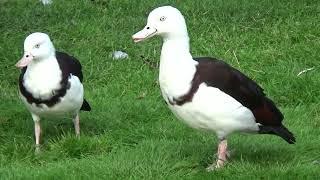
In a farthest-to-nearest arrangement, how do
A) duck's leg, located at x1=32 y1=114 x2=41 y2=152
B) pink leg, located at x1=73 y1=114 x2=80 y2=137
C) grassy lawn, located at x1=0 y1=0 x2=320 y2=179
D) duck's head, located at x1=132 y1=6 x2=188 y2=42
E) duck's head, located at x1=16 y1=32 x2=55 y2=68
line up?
pink leg, located at x1=73 y1=114 x2=80 y2=137 → duck's leg, located at x1=32 y1=114 x2=41 y2=152 → duck's head, located at x1=16 y1=32 x2=55 y2=68 → grassy lawn, located at x1=0 y1=0 x2=320 y2=179 → duck's head, located at x1=132 y1=6 x2=188 y2=42

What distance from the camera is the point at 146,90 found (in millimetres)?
8195

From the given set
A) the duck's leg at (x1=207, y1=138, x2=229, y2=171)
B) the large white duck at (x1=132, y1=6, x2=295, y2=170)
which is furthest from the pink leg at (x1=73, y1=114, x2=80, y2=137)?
the duck's leg at (x1=207, y1=138, x2=229, y2=171)

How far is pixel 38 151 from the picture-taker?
6.39m

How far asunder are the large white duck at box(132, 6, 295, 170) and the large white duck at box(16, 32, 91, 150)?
101 centimetres

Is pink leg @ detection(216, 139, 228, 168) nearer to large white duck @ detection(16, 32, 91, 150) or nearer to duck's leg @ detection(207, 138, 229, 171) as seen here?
duck's leg @ detection(207, 138, 229, 171)

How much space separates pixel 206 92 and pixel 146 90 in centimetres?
276

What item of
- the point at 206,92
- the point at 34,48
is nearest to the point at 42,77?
the point at 34,48

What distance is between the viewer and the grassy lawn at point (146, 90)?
5.90 meters

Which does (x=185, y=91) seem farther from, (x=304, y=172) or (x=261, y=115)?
(x=304, y=172)

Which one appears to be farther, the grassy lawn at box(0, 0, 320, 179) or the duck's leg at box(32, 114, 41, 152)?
the duck's leg at box(32, 114, 41, 152)

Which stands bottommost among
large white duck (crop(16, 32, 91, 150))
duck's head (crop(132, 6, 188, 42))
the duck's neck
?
large white duck (crop(16, 32, 91, 150))

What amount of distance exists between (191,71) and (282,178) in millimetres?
1001

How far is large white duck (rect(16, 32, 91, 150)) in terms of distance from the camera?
20.8 ft

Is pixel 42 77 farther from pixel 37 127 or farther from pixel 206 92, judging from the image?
pixel 206 92
